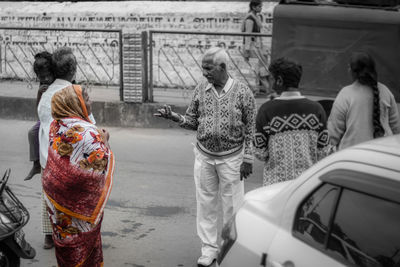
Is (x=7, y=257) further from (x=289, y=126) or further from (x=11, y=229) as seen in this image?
(x=289, y=126)

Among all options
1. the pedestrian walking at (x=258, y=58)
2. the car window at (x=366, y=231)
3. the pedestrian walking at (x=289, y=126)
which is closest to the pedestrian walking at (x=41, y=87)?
the pedestrian walking at (x=289, y=126)

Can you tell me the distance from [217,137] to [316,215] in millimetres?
2021

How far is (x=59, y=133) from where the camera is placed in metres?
4.04

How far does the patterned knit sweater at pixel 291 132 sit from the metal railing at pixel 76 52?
8807mm

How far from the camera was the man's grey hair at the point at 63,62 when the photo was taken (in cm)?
470

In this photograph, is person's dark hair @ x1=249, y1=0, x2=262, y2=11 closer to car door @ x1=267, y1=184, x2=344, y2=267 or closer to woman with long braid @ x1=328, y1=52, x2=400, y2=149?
woman with long braid @ x1=328, y1=52, x2=400, y2=149

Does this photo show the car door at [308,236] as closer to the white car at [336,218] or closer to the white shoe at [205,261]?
the white car at [336,218]

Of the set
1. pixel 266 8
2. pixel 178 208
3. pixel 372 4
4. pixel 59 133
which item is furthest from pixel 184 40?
pixel 59 133

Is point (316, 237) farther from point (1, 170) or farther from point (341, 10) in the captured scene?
point (1, 170)

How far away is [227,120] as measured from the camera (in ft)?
15.9

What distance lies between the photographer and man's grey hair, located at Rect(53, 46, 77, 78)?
4.70 metres

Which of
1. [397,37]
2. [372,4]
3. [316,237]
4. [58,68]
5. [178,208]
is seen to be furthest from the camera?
[372,4]

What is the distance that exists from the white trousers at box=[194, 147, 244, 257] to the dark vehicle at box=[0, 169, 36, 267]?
133 centimetres

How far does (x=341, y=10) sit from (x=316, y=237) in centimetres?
506
